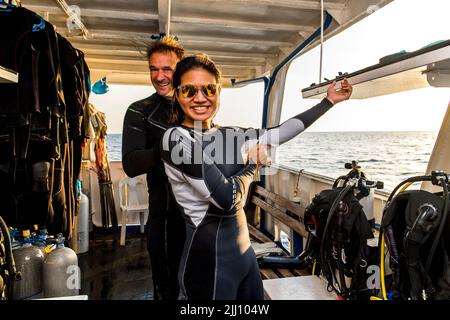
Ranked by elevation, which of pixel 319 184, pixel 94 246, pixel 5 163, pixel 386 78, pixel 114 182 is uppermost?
pixel 386 78

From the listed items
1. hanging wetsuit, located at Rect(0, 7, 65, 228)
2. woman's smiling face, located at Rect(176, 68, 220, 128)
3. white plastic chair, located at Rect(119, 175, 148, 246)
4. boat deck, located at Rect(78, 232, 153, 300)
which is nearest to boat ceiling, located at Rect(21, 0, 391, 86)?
hanging wetsuit, located at Rect(0, 7, 65, 228)

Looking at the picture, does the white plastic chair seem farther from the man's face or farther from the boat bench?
the man's face

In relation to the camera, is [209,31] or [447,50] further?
[209,31]

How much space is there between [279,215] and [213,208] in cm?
230

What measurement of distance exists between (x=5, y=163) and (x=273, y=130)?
4.93 ft

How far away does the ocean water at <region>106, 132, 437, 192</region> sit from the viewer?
1406 inches

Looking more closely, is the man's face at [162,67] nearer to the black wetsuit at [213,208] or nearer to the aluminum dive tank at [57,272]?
the black wetsuit at [213,208]

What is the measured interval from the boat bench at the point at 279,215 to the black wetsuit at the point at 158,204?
1.11 m

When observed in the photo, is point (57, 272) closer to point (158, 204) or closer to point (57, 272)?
point (57, 272)

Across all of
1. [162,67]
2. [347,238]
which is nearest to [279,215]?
[347,238]

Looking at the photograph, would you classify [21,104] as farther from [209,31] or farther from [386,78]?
[209,31]

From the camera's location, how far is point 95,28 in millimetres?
3367
